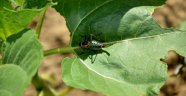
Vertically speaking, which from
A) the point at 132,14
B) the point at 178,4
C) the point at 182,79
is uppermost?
the point at 132,14

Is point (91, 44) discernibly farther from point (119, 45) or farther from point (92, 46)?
point (119, 45)

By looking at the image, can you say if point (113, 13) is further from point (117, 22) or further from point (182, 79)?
point (182, 79)

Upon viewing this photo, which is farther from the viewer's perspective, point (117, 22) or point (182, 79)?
point (182, 79)

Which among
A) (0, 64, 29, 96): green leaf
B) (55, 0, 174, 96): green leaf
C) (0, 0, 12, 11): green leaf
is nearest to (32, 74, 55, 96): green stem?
(55, 0, 174, 96): green leaf

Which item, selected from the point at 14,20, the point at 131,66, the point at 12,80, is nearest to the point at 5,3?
the point at 14,20

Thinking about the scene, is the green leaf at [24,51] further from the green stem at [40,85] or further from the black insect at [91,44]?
the green stem at [40,85]

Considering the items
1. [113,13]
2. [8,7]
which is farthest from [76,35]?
[8,7]

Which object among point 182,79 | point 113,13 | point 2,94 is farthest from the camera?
point 182,79

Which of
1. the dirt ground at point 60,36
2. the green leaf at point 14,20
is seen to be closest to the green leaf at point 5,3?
the green leaf at point 14,20
